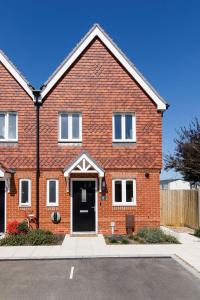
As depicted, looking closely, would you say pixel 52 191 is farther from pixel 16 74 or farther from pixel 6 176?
pixel 16 74

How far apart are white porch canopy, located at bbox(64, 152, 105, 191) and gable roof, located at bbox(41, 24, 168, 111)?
13.1 ft

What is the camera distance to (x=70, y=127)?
19.4 meters

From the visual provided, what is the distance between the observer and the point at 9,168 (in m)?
18.9

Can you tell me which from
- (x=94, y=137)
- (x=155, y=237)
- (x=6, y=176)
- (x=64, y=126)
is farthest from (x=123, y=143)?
(x=6, y=176)

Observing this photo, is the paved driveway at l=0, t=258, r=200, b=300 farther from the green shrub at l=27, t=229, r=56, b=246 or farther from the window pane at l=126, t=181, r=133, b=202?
the window pane at l=126, t=181, r=133, b=202

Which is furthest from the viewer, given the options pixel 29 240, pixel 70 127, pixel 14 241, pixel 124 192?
pixel 70 127

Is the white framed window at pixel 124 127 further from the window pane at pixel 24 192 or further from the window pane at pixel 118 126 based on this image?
the window pane at pixel 24 192

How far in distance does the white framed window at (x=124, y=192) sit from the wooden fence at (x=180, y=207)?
3.94 meters

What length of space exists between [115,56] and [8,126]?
6.17m

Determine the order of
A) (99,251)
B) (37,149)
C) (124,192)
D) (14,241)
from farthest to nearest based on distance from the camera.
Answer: (124,192) < (37,149) < (14,241) < (99,251)

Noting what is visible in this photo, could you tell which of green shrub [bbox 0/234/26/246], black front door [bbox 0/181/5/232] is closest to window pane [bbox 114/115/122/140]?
black front door [bbox 0/181/5/232]

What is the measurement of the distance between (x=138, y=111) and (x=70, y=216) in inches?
236

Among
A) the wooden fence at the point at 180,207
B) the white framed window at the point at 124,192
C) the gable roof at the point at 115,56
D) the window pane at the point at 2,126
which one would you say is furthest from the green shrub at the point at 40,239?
the wooden fence at the point at 180,207

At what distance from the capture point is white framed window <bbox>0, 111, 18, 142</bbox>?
19156 millimetres
